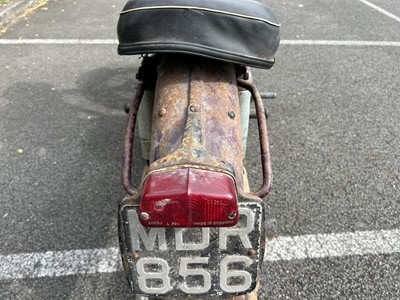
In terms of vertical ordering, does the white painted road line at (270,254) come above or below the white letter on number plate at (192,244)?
below

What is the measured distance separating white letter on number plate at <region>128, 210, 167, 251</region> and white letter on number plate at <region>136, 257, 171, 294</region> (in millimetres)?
49

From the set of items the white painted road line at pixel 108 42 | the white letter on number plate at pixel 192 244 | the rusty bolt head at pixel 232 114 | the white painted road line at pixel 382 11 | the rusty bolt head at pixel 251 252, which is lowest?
the white painted road line at pixel 382 11

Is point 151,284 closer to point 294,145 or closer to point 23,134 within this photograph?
point 294,145

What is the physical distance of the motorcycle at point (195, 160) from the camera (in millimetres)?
1066

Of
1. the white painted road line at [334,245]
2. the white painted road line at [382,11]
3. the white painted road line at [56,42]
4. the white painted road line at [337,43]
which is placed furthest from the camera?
the white painted road line at [382,11]

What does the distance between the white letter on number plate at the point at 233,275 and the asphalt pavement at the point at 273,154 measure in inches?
30.1

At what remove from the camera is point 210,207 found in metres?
1.04

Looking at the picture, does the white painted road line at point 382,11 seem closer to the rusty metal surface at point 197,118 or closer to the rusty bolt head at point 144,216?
the rusty metal surface at point 197,118

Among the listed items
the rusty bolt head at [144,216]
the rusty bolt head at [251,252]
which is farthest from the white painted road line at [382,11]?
the rusty bolt head at [144,216]

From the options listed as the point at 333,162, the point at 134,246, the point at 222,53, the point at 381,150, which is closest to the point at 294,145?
the point at 333,162

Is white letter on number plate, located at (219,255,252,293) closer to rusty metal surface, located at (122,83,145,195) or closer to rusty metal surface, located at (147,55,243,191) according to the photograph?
rusty metal surface, located at (147,55,243,191)

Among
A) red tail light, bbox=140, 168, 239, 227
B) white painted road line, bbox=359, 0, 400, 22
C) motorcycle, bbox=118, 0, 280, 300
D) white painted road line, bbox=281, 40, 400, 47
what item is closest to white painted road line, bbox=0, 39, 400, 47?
white painted road line, bbox=281, 40, 400, 47

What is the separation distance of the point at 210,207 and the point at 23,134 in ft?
8.37

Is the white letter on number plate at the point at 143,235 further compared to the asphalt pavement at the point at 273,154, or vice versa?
the asphalt pavement at the point at 273,154
